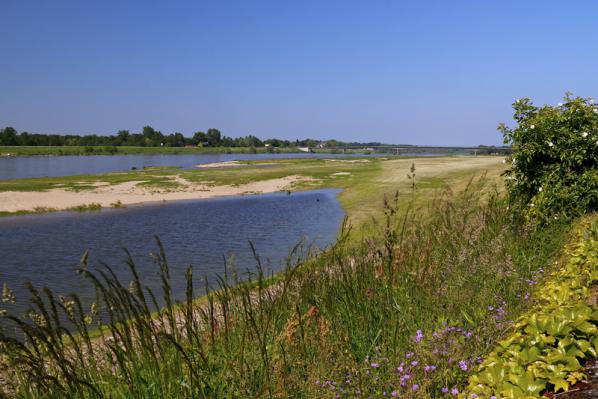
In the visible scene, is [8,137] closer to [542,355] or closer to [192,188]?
[192,188]

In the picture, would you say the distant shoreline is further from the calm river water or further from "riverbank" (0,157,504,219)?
the calm river water

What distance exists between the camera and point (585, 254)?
5.34 meters

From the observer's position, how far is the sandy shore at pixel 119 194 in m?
30.8

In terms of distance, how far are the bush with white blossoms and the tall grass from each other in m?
3.12

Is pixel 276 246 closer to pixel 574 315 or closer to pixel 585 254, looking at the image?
pixel 585 254

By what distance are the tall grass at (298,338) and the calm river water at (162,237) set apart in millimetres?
5461

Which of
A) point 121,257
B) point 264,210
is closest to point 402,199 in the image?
point 264,210

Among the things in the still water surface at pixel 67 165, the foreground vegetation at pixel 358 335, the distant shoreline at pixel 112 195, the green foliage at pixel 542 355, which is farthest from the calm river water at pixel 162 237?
the still water surface at pixel 67 165

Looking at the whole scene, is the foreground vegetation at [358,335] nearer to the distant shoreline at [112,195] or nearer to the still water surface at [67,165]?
the distant shoreline at [112,195]

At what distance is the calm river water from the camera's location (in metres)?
14.8

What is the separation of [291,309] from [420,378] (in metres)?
1.82

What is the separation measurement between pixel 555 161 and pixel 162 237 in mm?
15975

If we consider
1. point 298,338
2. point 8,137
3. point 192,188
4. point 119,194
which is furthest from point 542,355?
point 8,137

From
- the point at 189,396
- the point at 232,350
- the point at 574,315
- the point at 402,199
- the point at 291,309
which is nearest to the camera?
the point at 189,396
